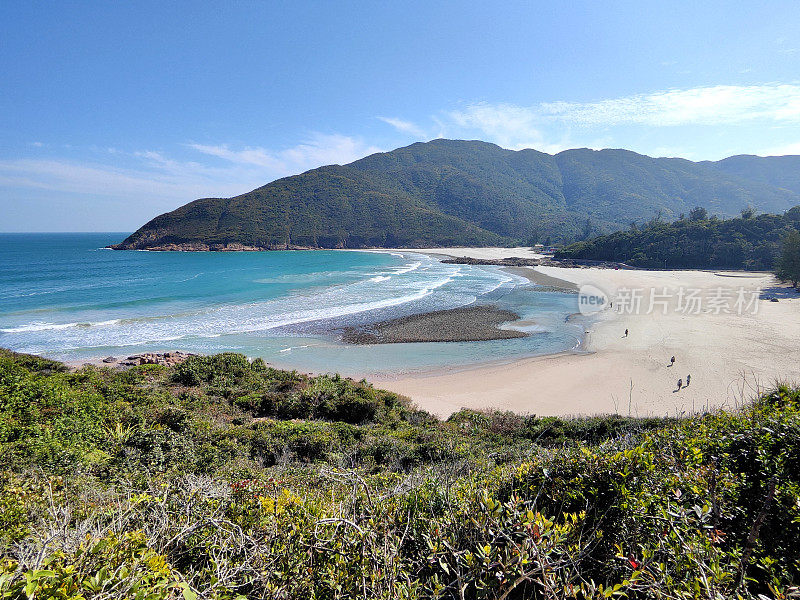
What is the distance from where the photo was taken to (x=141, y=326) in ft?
76.5

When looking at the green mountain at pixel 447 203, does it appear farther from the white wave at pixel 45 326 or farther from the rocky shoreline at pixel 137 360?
the rocky shoreline at pixel 137 360

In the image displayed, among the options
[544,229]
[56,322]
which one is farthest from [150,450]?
[544,229]

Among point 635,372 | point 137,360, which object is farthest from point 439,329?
point 137,360

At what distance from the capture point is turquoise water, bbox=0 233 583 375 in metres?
19.0

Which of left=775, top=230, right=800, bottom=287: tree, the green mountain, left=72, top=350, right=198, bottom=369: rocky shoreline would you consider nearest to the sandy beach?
left=72, top=350, right=198, bottom=369: rocky shoreline

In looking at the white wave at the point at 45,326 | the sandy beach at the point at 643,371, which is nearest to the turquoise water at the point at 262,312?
the white wave at the point at 45,326

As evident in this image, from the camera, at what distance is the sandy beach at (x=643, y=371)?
13.1 meters

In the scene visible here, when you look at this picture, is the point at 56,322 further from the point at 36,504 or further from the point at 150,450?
the point at 36,504

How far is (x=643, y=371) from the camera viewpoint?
631 inches

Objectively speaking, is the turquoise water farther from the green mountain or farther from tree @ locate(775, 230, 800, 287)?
the green mountain

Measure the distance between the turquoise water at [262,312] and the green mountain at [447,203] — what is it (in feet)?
181

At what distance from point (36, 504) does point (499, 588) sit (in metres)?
3.86

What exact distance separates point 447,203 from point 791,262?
381 feet

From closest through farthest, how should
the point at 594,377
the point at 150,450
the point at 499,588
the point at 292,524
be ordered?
the point at 499,588, the point at 292,524, the point at 150,450, the point at 594,377
